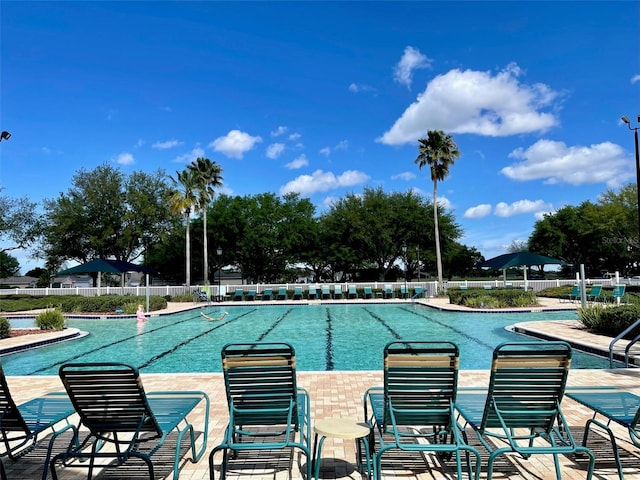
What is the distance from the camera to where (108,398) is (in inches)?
121

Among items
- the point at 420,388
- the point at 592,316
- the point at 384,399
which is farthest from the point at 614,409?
the point at 592,316

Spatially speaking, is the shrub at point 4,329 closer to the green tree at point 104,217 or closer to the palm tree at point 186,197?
the palm tree at point 186,197

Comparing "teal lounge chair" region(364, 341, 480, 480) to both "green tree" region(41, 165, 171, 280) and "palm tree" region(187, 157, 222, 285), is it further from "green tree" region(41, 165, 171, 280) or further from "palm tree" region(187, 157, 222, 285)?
"green tree" region(41, 165, 171, 280)

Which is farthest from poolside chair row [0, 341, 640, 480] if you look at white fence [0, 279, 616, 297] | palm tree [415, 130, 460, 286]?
palm tree [415, 130, 460, 286]

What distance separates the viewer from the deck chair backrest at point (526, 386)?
121 inches

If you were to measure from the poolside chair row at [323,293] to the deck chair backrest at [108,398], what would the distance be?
1020 inches

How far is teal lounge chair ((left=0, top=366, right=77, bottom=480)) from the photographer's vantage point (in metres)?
3.23

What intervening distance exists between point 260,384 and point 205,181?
105 ft

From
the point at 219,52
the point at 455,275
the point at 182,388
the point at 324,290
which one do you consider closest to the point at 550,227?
the point at 455,275

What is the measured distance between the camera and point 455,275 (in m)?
54.0

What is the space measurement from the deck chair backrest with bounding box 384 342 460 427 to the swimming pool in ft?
17.6

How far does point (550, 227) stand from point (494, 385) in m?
52.9

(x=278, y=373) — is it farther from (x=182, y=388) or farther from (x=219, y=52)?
(x=219, y=52)

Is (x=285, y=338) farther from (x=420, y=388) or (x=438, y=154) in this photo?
(x=438, y=154)
